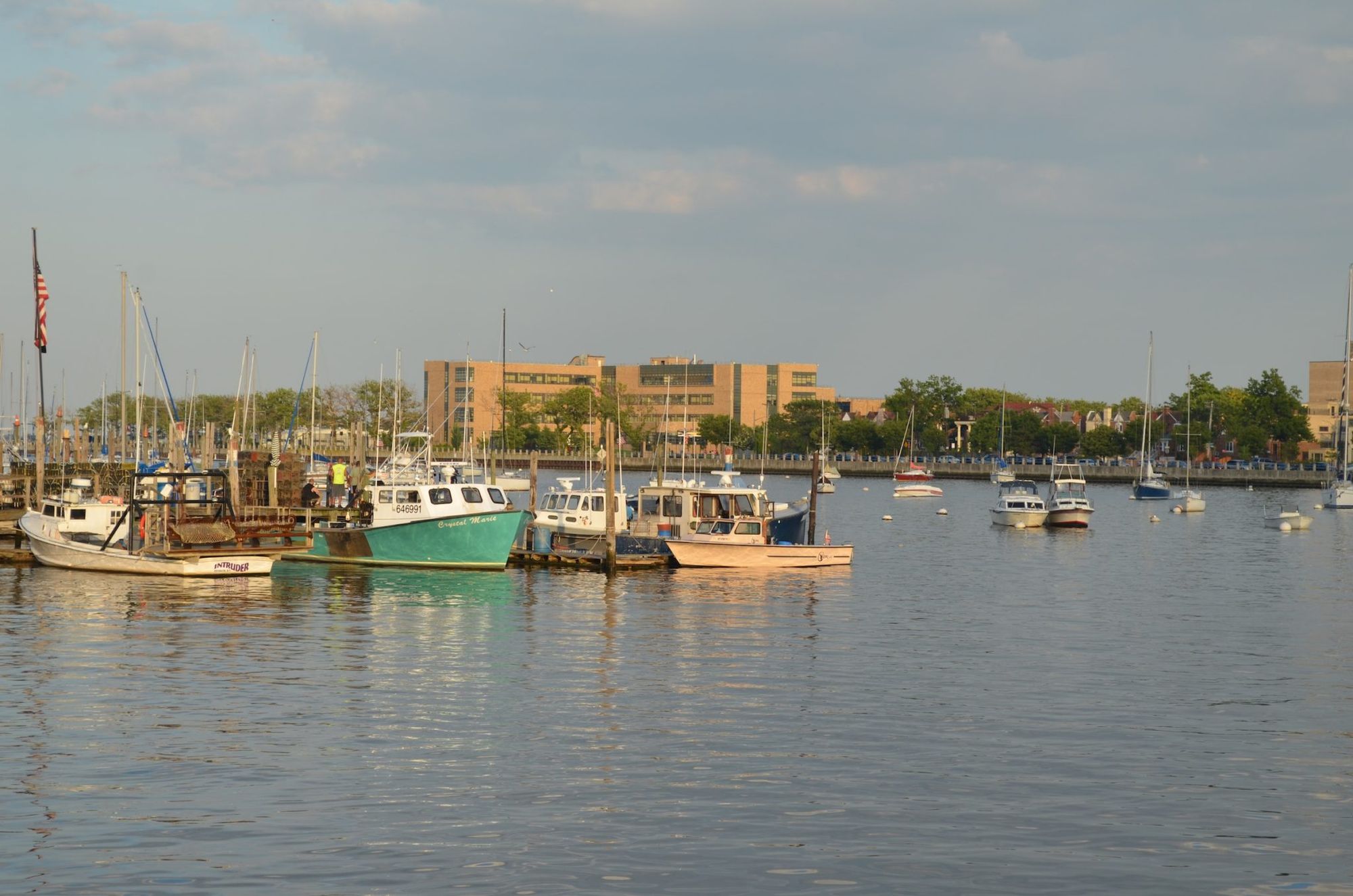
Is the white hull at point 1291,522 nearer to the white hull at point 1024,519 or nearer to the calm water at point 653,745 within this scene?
the white hull at point 1024,519

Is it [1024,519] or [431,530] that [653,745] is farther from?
[1024,519]

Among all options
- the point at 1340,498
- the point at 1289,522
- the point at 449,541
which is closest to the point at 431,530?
the point at 449,541

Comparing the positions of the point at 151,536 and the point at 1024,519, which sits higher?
the point at 151,536

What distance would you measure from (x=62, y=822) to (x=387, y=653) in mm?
16477

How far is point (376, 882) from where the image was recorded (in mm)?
18266

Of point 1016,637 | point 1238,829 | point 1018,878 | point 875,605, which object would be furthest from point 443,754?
point 875,605

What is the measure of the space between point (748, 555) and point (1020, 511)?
50.9m

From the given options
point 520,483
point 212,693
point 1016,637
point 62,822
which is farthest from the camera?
point 520,483

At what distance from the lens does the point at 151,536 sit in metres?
55.6

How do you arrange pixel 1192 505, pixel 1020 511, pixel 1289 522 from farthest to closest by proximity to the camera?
pixel 1192 505, pixel 1289 522, pixel 1020 511

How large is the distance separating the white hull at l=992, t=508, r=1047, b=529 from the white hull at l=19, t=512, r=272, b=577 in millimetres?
65562

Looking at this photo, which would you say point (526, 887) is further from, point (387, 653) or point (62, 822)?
point (387, 653)

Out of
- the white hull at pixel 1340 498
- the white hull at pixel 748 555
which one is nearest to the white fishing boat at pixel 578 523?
the white hull at pixel 748 555

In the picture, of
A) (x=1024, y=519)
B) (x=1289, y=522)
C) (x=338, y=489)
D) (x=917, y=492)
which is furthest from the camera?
(x=917, y=492)
